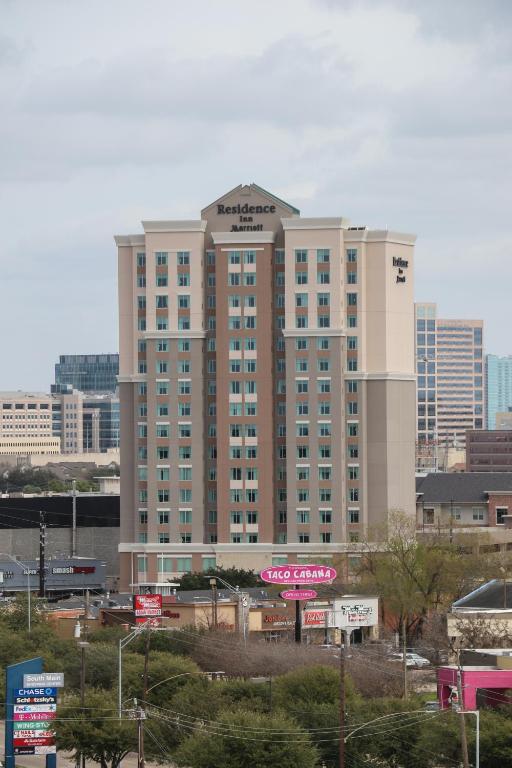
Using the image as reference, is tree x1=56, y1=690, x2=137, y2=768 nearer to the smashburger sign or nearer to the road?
the road

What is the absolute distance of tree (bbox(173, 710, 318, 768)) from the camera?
3123 inches

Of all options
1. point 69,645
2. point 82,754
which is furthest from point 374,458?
point 82,754

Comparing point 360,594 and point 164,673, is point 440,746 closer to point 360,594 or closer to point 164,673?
point 164,673

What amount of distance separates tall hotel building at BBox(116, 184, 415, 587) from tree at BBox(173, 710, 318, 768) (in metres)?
91.4

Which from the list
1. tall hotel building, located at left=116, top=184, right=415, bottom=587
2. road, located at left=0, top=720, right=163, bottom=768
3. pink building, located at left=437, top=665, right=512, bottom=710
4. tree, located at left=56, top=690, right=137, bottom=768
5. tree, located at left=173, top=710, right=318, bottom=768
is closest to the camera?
tree, located at left=173, top=710, right=318, bottom=768

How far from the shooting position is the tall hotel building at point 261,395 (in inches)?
6890

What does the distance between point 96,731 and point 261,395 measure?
91.5m

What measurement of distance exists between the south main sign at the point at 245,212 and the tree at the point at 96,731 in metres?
94.2

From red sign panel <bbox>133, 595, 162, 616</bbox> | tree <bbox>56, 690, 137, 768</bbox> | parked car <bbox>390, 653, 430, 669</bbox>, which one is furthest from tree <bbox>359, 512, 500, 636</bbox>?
tree <bbox>56, 690, 137, 768</bbox>

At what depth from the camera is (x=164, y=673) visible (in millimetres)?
101500

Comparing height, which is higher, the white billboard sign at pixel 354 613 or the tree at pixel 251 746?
the white billboard sign at pixel 354 613

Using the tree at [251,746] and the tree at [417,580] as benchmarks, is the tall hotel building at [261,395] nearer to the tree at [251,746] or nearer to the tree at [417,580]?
the tree at [417,580]

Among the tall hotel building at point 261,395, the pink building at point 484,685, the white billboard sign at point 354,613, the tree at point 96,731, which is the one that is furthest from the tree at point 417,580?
the tree at point 96,731

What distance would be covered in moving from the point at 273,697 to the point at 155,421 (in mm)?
85320
